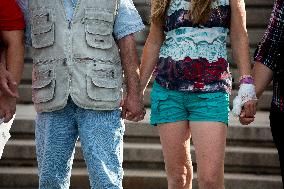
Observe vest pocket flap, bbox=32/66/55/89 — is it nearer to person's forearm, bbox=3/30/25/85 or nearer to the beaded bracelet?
person's forearm, bbox=3/30/25/85

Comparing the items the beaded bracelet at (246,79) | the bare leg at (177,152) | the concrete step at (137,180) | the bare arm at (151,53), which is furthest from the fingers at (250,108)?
the concrete step at (137,180)

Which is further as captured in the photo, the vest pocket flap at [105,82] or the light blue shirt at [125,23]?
the light blue shirt at [125,23]

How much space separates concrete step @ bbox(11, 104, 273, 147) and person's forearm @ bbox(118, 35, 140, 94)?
223cm

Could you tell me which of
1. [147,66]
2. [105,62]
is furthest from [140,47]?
[105,62]

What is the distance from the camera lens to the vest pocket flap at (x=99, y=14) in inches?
128

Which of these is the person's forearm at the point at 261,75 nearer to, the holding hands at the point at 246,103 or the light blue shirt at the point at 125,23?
the holding hands at the point at 246,103

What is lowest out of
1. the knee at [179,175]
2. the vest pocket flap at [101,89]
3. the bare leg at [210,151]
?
the knee at [179,175]

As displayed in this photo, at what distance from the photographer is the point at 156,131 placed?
559cm

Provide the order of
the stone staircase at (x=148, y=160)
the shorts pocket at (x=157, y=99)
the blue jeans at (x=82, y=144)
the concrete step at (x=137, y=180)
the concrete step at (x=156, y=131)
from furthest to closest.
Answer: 1. the concrete step at (x=156, y=131)
2. the stone staircase at (x=148, y=160)
3. the concrete step at (x=137, y=180)
4. the shorts pocket at (x=157, y=99)
5. the blue jeans at (x=82, y=144)

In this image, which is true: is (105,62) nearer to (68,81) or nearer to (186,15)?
(68,81)

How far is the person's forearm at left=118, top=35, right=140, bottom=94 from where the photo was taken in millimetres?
3371

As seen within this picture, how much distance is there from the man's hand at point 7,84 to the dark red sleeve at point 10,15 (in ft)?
0.74

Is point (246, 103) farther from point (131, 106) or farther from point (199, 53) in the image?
point (131, 106)

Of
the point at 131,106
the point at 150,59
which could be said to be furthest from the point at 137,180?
the point at 131,106
